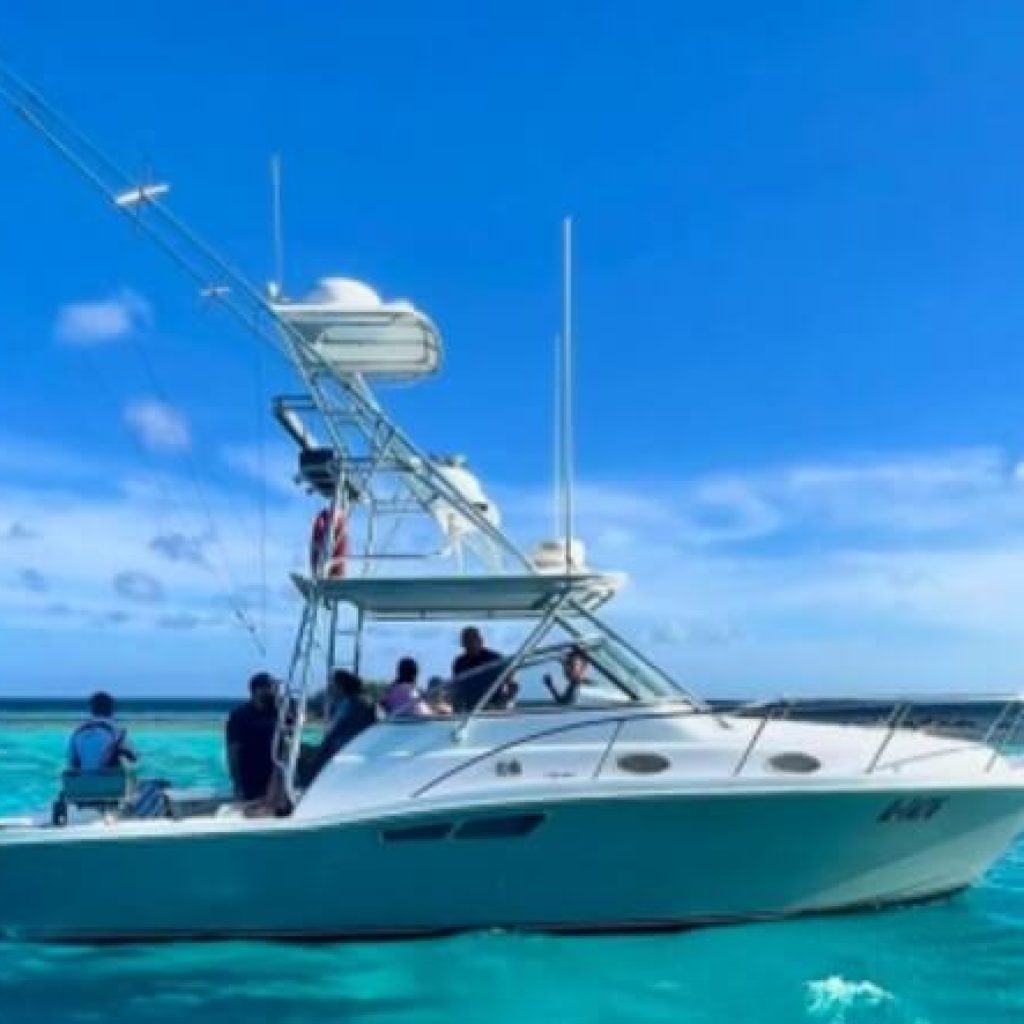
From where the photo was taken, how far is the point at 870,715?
10922 millimetres

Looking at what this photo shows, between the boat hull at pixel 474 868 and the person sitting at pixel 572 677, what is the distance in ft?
3.22

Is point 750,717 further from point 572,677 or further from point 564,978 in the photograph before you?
point 564,978

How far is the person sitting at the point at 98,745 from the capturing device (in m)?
10.5

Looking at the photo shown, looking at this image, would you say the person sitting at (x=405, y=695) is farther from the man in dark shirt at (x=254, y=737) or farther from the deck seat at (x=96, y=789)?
the deck seat at (x=96, y=789)

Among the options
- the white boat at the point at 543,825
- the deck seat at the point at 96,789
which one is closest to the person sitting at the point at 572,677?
the white boat at the point at 543,825

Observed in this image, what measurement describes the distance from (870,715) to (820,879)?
1675mm

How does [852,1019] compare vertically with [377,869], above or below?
below

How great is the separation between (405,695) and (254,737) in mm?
1377

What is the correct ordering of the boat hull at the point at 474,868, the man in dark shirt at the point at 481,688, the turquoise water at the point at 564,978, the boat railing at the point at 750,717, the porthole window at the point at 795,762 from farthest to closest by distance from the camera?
the man in dark shirt at the point at 481,688 < the porthole window at the point at 795,762 < the boat railing at the point at 750,717 < the boat hull at the point at 474,868 < the turquoise water at the point at 564,978

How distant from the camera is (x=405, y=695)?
400 inches

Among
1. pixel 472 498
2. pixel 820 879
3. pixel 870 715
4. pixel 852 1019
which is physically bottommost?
pixel 852 1019

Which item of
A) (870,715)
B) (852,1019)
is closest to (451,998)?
(852,1019)

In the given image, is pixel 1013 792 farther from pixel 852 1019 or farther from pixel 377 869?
pixel 377 869

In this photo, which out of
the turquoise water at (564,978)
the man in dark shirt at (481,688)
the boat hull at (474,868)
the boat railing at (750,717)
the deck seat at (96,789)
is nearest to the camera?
the turquoise water at (564,978)
